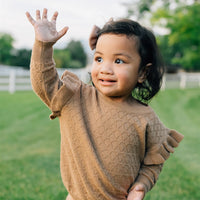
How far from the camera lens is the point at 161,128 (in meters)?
1.73

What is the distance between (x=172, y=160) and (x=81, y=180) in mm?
3405

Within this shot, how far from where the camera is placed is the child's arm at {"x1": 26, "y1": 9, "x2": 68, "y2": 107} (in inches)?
56.9

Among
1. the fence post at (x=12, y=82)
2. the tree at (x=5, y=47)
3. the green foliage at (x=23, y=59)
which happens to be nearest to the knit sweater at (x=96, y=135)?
the fence post at (x=12, y=82)

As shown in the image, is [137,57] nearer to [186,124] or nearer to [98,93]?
[98,93]

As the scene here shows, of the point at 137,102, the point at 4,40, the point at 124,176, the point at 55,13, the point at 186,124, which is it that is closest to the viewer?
the point at 55,13

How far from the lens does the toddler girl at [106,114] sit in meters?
1.54

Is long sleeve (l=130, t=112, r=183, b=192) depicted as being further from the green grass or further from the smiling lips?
the green grass

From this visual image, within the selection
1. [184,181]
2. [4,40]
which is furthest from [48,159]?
[4,40]

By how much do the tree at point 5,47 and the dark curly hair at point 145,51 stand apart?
4505 cm

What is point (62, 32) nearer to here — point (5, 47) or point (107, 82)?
point (107, 82)

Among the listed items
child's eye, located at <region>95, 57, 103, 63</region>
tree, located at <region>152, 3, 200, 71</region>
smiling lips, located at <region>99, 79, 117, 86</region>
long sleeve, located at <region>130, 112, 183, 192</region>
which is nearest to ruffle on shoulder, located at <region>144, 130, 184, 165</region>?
long sleeve, located at <region>130, 112, 183, 192</region>

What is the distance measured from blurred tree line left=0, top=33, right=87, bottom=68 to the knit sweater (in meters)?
30.3

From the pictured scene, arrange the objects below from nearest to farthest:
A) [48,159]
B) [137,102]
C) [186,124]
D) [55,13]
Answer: [55,13] < [137,102] < [48,159] < [186,124]

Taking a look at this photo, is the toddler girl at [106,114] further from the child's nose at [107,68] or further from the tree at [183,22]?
the tree at [183,22]
